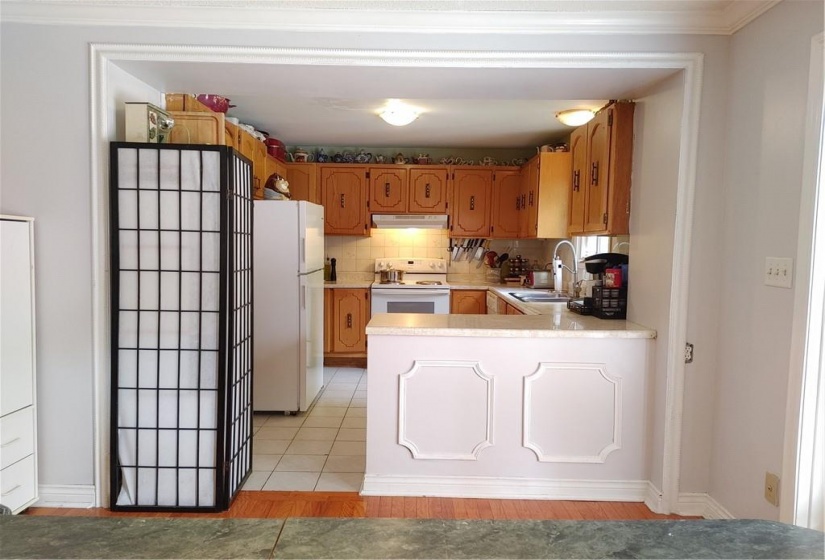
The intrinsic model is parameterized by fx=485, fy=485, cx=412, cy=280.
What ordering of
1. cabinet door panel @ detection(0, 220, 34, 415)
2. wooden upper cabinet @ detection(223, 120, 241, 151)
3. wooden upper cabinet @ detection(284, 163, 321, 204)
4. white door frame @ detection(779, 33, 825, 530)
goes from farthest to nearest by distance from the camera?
wooden upper cabinet @ detection(284, 163, 321, 204), wooden upper cabinet @ detection(223, 120, 241, 151), cabinet door panel @ detection(0, 220, 34, 415), white door frame @ detection(779, 33, 825, 530)

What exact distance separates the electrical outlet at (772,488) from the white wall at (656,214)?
0.49 meters

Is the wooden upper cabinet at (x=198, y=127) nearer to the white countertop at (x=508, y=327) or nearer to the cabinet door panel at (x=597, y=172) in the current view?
the white countertop at (x=508, y=327)

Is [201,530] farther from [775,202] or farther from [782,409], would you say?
[775,202]

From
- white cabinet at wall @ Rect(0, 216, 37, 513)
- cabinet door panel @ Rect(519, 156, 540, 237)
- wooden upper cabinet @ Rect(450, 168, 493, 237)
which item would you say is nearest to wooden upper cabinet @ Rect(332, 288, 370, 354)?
wooden upper cabinet @ Rect(450, 168, 493, 237)

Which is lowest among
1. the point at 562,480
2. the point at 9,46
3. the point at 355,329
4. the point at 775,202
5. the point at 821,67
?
the point at 562,480

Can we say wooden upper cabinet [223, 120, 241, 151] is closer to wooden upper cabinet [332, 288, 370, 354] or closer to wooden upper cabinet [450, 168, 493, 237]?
wooden upper cabinet [332, 288, 370, 354]

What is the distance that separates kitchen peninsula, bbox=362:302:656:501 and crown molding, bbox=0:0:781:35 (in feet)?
4.53

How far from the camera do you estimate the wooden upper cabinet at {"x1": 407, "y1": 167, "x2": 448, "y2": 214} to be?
5.05 meters

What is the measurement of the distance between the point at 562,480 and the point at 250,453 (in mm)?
1656

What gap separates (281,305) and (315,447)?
3.50 feet

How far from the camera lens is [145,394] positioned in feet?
7.45

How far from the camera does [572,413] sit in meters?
2.40

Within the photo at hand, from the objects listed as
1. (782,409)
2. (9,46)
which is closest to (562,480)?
(782,409)

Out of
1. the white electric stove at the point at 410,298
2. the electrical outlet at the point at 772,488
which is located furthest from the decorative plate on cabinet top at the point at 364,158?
the electrical outlet at the point at 772,488
